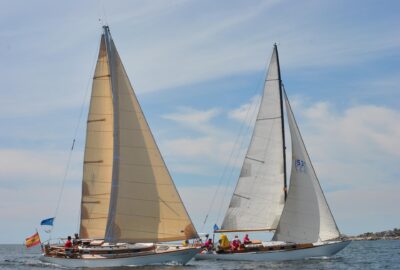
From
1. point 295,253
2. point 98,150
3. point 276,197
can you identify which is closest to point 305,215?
point 295,253

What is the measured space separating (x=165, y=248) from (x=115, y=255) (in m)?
2.73

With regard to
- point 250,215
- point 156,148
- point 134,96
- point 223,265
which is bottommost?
point 223,265

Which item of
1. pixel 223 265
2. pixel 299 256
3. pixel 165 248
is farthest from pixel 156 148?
pixel 299 256

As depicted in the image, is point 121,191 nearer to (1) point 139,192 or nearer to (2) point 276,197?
(1) point 139,192

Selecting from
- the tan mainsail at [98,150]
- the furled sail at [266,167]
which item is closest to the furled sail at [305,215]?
the furled sail at [266,167]

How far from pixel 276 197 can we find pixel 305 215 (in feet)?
8.97

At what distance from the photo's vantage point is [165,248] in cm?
3412

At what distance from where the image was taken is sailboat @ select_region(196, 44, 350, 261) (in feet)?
132

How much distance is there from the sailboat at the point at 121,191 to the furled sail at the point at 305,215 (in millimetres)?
8286

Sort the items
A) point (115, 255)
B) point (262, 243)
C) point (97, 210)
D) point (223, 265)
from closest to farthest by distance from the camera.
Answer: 1. point (115, 255)
2. point (97, 210)
3. point (223, 265)
4. point (262, 243)

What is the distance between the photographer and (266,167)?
139ft

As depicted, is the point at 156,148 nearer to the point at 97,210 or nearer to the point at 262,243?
the point at 97,210

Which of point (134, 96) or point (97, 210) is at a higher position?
point (134, 96)

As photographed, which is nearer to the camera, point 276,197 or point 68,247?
point 68,247
